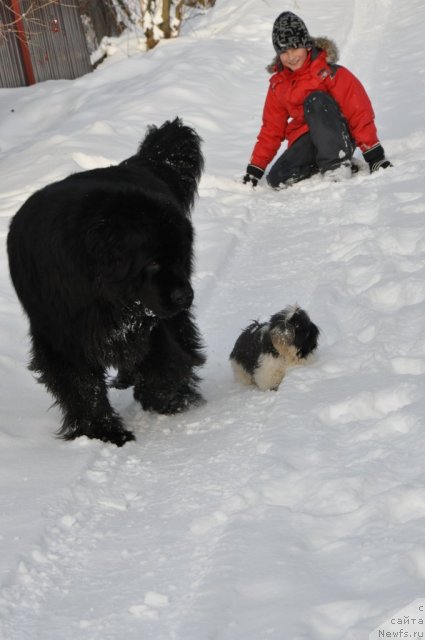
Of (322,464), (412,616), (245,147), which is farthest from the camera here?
(245,147)

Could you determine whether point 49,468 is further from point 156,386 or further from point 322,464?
point 322,464

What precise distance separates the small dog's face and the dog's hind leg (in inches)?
35.1

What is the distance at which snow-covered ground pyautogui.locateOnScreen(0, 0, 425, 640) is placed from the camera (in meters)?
2.37

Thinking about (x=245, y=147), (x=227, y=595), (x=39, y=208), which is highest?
(x=39, y=208)

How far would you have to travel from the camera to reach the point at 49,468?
348cm

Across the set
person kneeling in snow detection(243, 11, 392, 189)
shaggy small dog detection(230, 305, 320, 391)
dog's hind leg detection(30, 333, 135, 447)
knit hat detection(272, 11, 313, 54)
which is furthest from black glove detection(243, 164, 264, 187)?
dog's hind leg detection(30, 333, 135, 447)

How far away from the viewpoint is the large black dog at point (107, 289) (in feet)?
10.5

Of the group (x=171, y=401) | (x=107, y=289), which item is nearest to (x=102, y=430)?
(x=171, y=401)

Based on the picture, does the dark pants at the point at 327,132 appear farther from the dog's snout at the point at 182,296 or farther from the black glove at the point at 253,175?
the dog's snout at the point at 182,296

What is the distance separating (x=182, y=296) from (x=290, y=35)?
418 centimetres

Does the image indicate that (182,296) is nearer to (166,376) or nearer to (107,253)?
(107,253)

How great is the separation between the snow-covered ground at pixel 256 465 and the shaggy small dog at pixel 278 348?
9cm

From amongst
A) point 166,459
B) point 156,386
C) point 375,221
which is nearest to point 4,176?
point 375,221

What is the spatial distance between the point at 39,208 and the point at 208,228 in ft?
9.45
